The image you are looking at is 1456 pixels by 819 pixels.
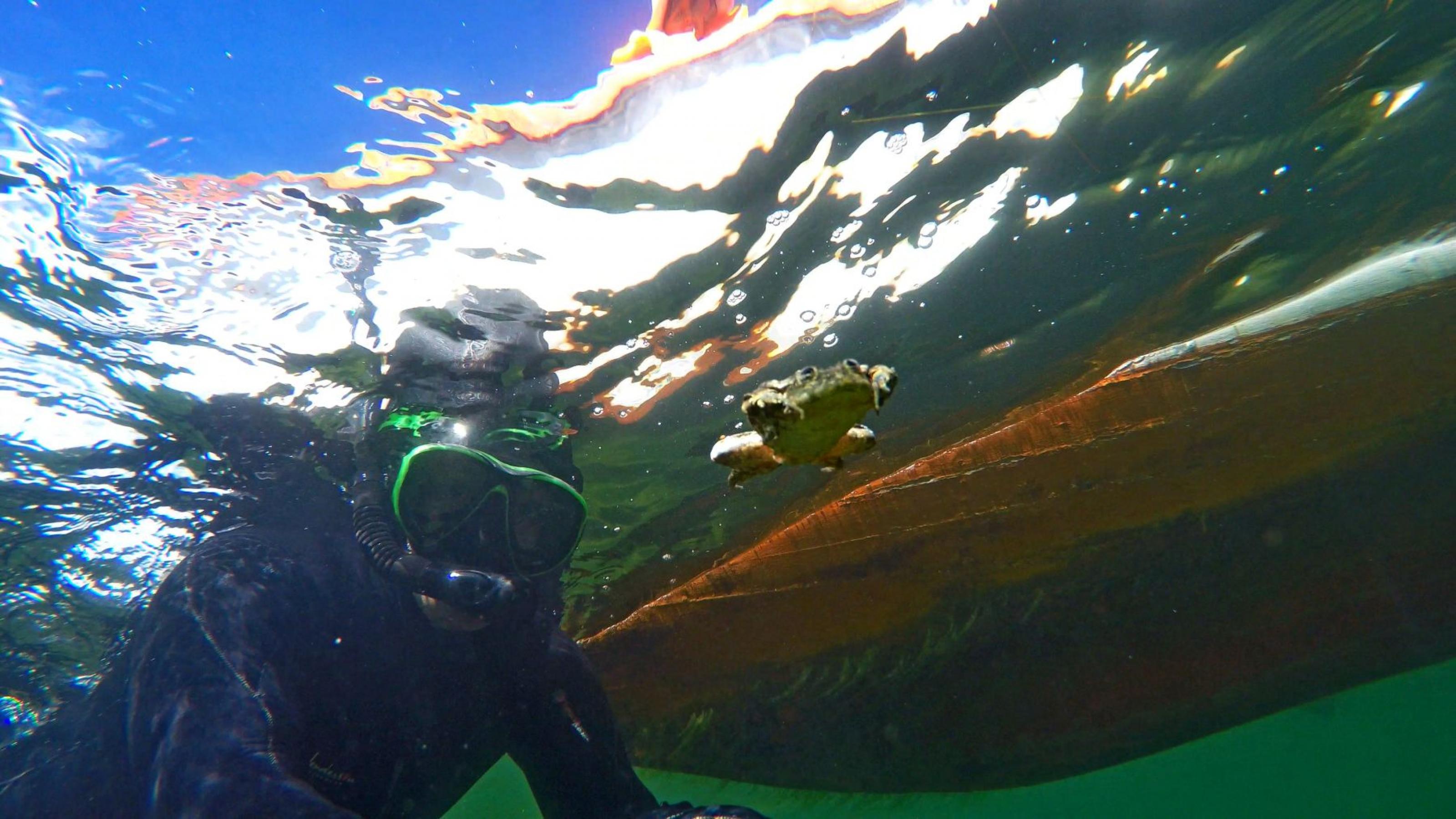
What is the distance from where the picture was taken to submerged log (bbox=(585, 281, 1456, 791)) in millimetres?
8125

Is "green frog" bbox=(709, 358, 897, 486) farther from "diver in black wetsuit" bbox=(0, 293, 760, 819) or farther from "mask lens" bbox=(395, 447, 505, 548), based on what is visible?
"mask lens" bbox=(395, 447, 505, 548)

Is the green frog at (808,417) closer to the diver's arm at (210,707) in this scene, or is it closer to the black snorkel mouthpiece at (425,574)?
the diver's arm at (210,707)

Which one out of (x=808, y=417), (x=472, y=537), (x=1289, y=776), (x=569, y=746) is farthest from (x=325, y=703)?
(x=1289, y=776)

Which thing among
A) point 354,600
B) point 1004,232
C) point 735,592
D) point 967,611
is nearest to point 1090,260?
point 1004,232

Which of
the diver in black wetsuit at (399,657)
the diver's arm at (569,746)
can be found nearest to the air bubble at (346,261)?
the diver in black wetsuit at (399,657)

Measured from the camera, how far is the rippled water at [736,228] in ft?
17.5

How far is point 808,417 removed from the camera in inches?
54.2

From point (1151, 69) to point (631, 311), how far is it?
5901 mm

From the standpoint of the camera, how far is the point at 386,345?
23.5 ft

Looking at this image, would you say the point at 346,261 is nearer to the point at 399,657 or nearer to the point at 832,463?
the point at 399,657

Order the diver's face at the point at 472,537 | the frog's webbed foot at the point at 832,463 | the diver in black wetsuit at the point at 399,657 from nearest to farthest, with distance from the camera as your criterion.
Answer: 1. the frog's webbed foot at the point at 832,463
2. the diver in black wetsuit at the point at 399,657
3. the diver's face at the point at 472,537

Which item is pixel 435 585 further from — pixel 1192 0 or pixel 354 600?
pixel 1192 0

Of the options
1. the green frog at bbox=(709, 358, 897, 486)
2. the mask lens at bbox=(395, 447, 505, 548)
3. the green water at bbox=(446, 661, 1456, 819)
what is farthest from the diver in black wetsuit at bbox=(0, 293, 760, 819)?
the green water at bbox=(446, 661, 1456, 819)

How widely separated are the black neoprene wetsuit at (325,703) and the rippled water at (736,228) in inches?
93.7
